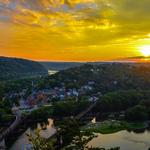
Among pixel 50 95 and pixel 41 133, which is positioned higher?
pixel 50 95

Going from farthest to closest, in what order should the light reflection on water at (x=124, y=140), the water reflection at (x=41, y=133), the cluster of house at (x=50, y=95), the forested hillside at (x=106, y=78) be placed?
the forested hillside at (x=106, y=78), the cluster of house at (x=50, y=95), the water reflection at (x=41, y=133), the light reflection on water at (x=124, y=140)

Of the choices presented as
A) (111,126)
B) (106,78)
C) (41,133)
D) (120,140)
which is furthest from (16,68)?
(120,140)

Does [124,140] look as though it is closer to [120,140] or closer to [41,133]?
[120,140]

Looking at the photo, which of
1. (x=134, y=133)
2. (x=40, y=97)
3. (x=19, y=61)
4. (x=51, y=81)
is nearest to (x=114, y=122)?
(x=134, y=133)

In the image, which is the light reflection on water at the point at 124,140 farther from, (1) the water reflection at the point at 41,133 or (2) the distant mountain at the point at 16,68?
(2) the distant mountain at the point at 16,68

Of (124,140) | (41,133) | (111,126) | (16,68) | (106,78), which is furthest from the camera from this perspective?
(16,68)

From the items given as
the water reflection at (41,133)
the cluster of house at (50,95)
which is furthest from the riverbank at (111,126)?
the cluster of house at (50,95)

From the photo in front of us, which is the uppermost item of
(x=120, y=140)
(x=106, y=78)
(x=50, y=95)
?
(x=106, y=78)

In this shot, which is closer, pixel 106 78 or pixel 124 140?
pixel 124 140

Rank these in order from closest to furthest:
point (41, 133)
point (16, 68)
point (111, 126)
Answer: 1. point (41, 133)
2. point (111, 126)
3. point (16, 68)
